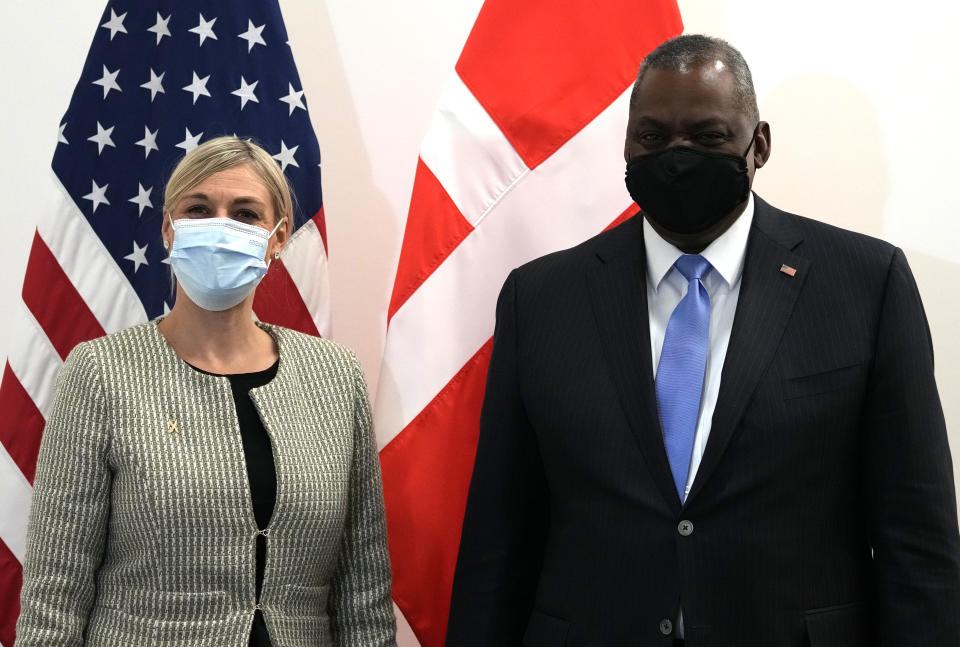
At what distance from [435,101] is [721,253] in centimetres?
126

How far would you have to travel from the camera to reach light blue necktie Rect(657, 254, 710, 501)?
64.8 inches

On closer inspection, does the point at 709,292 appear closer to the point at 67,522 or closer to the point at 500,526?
the point at 500,526

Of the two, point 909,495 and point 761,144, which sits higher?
point 761,144

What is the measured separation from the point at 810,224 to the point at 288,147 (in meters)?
1.21

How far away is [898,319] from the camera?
5.34 feet

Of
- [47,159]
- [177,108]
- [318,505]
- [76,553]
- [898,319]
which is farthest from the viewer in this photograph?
[47,159]

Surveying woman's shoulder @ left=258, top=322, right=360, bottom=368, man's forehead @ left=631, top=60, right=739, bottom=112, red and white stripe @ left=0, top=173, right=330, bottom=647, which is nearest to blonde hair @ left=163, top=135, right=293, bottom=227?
woman's shoulder @ left=258, top=322, right=360, bottom=368

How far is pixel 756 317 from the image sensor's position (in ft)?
5.44

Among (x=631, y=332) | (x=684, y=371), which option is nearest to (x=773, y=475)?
(x=684, y=371)

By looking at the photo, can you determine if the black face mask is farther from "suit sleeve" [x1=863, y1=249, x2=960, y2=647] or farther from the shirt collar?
"suit sleeve" [x1=863, y1=249, x2=960, y2=647]

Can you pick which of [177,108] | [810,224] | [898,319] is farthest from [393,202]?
[898,319]

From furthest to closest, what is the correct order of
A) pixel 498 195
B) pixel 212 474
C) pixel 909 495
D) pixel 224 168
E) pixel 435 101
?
pixel 435 101
pixel 498 195
pixel 224 168
pixel 212 474
pixel 909 495

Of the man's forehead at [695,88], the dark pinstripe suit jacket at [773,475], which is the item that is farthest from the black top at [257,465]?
the man's forehead at [695,88]

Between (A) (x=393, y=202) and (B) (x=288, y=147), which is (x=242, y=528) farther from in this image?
(A) (x=393, y=202)
